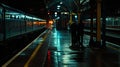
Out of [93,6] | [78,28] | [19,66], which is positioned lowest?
[19,66]

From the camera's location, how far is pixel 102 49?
19594 millimetres

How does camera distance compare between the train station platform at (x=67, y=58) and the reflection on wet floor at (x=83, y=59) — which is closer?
the reflection on wet floor at (x=83, y=59)

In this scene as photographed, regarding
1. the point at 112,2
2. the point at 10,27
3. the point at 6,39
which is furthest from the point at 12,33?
the point at 112,2

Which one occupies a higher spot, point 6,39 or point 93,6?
point 93,6

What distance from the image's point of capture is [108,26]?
3747cm

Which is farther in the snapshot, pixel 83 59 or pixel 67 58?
pixel 67 58

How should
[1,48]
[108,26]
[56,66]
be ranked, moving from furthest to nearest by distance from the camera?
[108,26] → [1,48] → [56,66]

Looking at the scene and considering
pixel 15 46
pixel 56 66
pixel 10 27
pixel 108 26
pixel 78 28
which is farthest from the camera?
pixel 108 26

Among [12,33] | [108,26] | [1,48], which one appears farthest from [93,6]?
[108,26]

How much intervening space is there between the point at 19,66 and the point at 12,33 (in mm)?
7778

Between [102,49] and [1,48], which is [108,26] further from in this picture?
[1,48]

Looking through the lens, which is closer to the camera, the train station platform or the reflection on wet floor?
the reflection on wet floor

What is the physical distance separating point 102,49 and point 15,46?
6984mm

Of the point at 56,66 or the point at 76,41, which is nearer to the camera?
the point at 56,66
